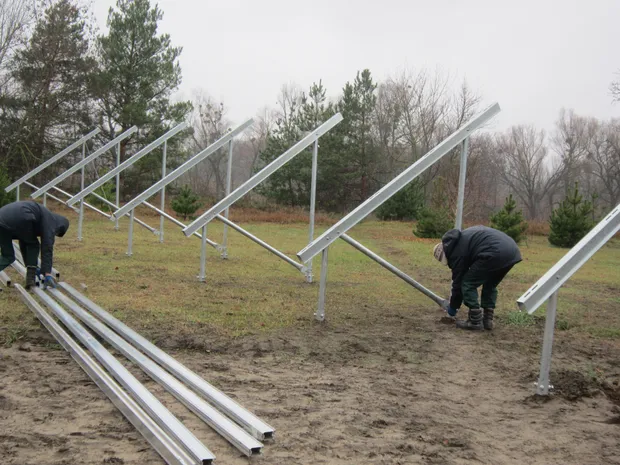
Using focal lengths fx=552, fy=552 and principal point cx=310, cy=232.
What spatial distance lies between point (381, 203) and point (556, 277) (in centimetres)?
281

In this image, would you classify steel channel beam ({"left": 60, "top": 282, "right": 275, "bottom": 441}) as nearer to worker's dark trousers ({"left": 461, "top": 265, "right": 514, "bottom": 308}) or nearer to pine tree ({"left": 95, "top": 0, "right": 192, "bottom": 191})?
worker's dark trousers ({"left": 461, "top": 265, "right": 514, "bottom": 308})

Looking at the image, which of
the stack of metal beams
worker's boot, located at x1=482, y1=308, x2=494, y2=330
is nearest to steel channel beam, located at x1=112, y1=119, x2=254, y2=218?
the stack of metal beams

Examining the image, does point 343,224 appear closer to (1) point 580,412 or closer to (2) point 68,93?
(1) point 580,412

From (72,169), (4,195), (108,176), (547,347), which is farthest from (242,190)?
(4,195)

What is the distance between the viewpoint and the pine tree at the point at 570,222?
66.3 ft

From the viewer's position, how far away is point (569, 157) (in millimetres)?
41156

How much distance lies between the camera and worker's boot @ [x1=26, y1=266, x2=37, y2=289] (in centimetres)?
739

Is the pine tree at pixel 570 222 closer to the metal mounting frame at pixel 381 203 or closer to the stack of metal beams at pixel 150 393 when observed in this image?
the metal mounting frame at pixel 381 203

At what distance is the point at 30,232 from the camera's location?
716cm

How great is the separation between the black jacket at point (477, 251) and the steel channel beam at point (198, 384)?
3.34 metres

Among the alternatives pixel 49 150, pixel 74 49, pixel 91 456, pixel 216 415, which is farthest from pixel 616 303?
pixel 74 49

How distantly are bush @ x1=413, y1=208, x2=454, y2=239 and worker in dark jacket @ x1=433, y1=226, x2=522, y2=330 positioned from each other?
1374 centimetres

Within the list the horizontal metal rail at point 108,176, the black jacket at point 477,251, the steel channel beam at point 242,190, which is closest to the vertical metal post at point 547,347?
the black jacket at point 477,251

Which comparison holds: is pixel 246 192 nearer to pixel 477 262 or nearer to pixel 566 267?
pixel 477 262
